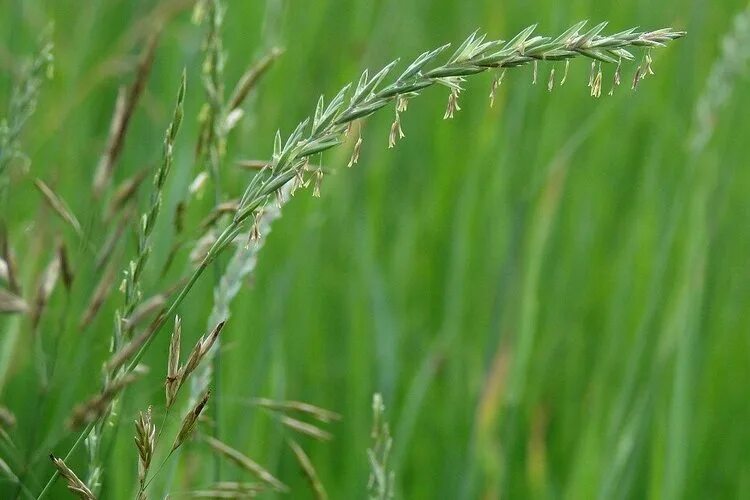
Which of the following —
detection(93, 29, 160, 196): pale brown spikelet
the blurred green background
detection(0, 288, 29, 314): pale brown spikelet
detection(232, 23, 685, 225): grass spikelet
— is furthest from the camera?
the blurred green background

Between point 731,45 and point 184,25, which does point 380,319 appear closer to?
point 731,45

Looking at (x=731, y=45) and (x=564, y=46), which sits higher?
→ (x=731, y=45)

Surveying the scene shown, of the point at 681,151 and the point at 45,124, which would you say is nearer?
the point at 45,124

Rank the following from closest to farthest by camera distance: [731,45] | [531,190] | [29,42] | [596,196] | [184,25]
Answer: [531,190]
[731,45]
[596,196]
[29,42]
[184,25]

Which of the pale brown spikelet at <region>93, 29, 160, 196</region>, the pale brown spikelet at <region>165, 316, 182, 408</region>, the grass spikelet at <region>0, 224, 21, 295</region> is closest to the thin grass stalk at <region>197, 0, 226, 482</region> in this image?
the pale brown spikelet at <region>93, 29, 160, 196</region>

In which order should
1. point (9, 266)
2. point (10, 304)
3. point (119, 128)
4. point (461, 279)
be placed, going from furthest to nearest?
point (461, 279), point (119, 128), point (9, 266), point (10, 304)

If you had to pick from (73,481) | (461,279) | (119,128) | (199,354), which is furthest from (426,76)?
(461,279)

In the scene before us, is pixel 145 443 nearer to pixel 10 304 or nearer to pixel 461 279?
pixel 10 304

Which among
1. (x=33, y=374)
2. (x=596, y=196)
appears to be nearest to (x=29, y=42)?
(x=33, y=374)

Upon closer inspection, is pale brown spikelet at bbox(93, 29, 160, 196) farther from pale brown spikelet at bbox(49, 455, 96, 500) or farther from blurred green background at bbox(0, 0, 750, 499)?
pale brown spikelet at bbox(49, 455, 96, 500)
